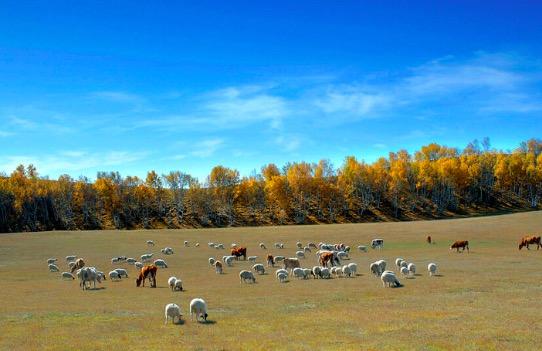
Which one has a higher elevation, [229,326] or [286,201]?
[286,201]

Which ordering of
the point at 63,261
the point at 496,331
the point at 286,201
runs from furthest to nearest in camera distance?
the point at 286,201, the point at 63,261, the point at 496,331

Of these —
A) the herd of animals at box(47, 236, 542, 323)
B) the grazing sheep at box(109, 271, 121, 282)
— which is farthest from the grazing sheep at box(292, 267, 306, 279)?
the grazing sheep at box(109, 271, 121, 282)

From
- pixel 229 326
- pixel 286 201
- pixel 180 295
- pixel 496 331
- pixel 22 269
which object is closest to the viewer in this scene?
pixel 496 331

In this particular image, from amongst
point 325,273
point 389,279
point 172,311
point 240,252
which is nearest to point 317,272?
point 325,273

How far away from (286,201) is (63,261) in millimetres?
78630

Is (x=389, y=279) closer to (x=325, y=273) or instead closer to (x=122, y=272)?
(x=325, y=273)

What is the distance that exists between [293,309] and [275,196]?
101095mm

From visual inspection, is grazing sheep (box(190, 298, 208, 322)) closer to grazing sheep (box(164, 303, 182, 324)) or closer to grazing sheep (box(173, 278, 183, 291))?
grazing sheep (box(164, 303, 182, 324))

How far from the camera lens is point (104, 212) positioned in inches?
4828

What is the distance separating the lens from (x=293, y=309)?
2103 cm

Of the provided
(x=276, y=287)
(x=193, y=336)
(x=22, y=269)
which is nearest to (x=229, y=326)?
(x=193, y=336)

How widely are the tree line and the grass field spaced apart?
243ft

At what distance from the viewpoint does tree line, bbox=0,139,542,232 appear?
114938 millimetres

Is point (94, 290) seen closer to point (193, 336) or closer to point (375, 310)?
point (193, 336)
